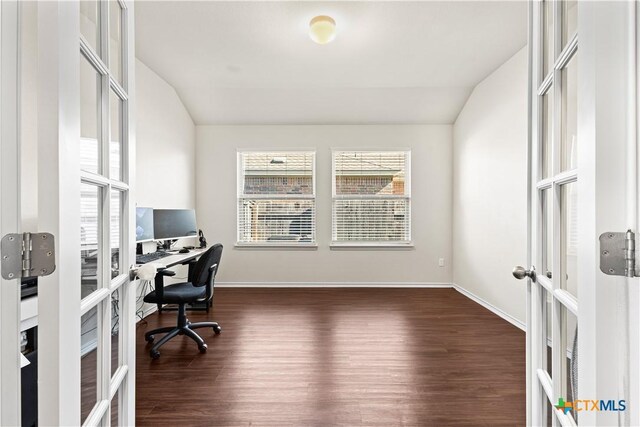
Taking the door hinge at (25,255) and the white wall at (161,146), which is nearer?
the door hinge at (25,255)

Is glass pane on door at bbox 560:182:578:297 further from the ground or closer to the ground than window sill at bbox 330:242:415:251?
further from the ground

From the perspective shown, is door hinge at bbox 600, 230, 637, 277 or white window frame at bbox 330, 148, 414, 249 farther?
white window frame at bbox 330, 148, 414, 249

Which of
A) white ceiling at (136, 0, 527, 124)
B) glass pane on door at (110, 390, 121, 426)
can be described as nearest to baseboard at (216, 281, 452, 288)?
white ceiling at (136, 0, 527, 124)

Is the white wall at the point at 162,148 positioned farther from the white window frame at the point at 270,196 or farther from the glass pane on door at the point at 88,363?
the glass pane on door at the point at 88,363

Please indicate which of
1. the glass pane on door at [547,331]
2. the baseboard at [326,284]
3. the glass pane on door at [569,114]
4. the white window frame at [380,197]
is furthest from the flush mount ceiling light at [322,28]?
the baseboard at [326,284]

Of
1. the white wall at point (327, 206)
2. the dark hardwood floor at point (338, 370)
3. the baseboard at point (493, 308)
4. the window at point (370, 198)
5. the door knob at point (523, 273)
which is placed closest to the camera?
the door knob at point (523, 273)

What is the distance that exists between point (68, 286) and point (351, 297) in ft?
11.9

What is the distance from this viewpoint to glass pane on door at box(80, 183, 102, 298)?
0.79m

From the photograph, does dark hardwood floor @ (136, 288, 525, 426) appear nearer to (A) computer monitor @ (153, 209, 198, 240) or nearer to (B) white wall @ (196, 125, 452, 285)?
(A) computer monitor @ (153, 209, 198, 240)

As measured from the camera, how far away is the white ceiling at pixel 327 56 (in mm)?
2578

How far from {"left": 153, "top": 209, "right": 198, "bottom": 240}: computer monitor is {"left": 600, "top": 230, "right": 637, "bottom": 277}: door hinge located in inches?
132

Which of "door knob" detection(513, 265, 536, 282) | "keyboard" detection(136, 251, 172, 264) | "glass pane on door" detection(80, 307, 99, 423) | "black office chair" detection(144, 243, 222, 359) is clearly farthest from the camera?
"keyboard" detection(136, 251, 172, 264)

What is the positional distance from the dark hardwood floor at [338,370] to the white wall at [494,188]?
413mm

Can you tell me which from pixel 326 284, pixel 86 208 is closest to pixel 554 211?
pixel 86 208
